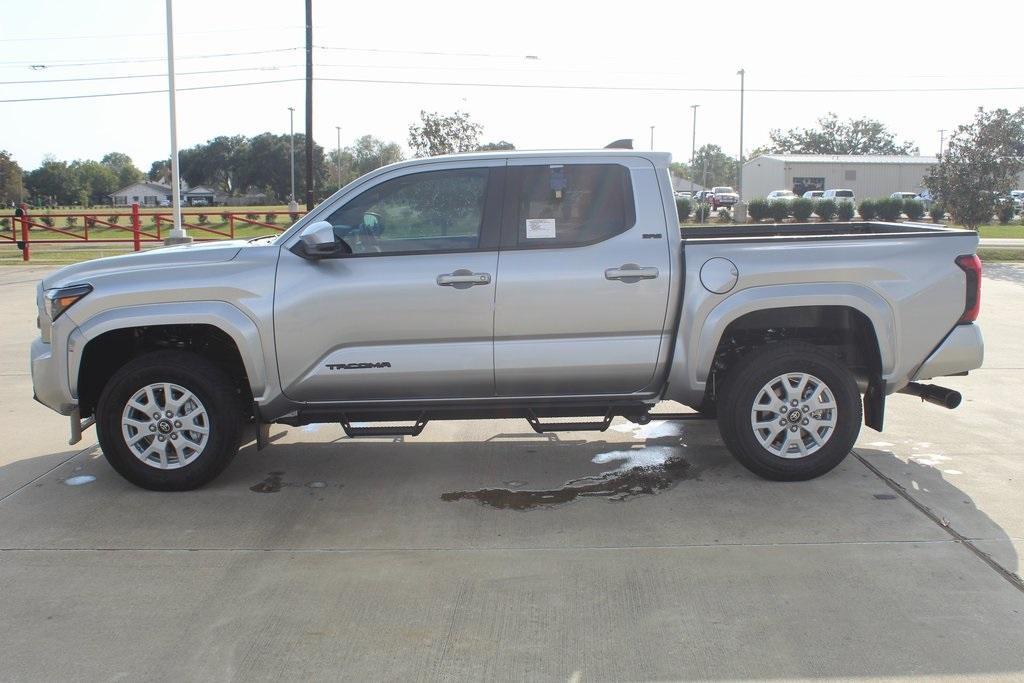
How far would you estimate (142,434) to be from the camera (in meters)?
5.51

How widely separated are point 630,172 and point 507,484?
2032 mm

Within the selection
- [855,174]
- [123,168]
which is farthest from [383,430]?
[123,168]

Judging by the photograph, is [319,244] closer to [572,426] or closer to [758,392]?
[572,426]

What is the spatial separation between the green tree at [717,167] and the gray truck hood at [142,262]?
12418 centimetres

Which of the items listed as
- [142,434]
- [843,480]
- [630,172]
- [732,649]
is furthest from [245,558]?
[843,480]

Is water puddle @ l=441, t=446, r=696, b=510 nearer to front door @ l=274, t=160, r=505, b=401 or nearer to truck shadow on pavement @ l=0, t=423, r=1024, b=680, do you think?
truck shadow on pavement @ l=0, t=423, r=1024, b=680

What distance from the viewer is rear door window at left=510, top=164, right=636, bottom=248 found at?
553cm

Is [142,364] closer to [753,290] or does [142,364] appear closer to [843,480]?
[753,290]

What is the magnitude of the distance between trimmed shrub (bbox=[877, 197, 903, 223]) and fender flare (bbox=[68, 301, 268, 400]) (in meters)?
38.3

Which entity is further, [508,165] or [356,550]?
[508,165]

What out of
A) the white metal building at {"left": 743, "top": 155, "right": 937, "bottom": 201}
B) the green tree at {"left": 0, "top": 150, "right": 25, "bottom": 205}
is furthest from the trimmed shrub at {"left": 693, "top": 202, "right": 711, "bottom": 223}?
the green tree at {"left": 0, "top": 150, "right": 25, "bottom": 205}

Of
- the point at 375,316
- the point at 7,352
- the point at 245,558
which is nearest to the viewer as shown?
the point at 245,558

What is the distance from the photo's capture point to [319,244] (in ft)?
17.2

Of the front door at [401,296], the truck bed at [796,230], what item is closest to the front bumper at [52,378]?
the front door at [401,296]
